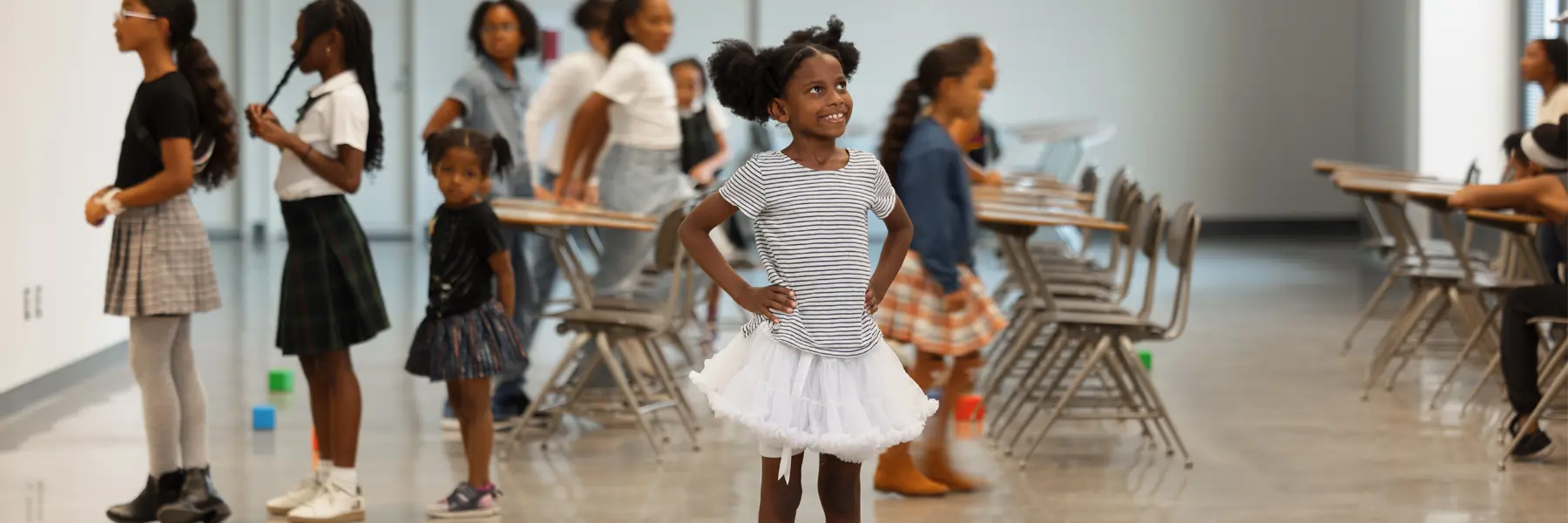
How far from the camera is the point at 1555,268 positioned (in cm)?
628

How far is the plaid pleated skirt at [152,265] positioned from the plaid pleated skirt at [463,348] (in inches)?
22.5

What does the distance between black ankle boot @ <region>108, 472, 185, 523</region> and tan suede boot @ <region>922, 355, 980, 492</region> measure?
6.71 ft

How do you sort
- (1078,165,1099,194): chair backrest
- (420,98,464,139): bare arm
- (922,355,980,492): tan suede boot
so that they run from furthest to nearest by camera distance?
(1078,165,1099,194): chair backrest
(420,98,464,139): bare arm
(922,355,980,492): tan suede boot

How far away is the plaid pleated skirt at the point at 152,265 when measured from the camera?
4.39 metres

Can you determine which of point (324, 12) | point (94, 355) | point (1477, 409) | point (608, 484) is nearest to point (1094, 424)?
point (1477, 409)

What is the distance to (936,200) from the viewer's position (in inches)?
186

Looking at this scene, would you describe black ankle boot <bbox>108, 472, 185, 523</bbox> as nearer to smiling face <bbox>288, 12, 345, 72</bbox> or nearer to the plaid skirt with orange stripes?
smiling face <bbox>288, 12, 345, 72</bbox>

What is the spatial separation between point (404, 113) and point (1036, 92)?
17.5 feet

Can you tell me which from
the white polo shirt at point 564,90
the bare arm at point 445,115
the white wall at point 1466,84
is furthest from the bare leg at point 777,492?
the white wall at point 1466,84

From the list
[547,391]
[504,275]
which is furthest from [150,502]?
[547,391]

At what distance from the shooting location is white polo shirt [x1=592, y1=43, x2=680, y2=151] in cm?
613

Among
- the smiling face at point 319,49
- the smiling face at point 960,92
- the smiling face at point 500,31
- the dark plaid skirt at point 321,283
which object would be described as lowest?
the dark plaid skirt at point 321,283

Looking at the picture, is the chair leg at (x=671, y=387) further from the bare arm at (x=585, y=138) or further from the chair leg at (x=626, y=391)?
the bare arm at (x=585, y=138)

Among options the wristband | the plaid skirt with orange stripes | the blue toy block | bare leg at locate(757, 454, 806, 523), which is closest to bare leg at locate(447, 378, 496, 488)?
the wristband
